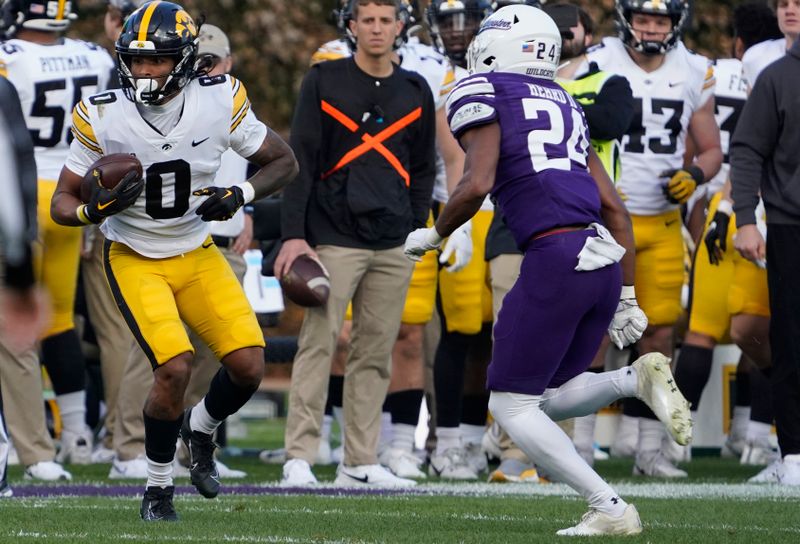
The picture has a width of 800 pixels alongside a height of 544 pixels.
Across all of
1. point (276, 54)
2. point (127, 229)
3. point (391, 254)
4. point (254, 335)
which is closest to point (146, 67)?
point (127, 229)

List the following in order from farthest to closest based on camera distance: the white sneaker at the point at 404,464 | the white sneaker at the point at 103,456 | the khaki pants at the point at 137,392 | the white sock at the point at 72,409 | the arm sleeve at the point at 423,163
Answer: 1. the white sneaker at the point at 103,456
2. the white sock at the point at 72,409
3. the white sneaker at the point at 404,464
4. the khaki pants at the point at 137,392
5. the arm sleeve at the point at 423,163

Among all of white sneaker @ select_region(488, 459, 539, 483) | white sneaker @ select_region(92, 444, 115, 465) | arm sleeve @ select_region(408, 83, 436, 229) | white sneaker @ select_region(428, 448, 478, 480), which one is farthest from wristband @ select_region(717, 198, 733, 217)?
white sneaker @ select_region(92, 444, 115, 465)

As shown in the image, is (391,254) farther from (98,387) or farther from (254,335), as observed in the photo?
(98,387)

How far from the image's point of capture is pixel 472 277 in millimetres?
9141

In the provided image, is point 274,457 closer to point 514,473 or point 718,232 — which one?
point 514,473

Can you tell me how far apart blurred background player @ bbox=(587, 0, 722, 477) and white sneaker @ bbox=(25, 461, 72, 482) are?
298cm

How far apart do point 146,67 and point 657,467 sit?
12.4ft

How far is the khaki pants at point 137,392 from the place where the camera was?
8.83 metres

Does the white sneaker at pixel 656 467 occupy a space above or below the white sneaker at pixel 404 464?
A: above

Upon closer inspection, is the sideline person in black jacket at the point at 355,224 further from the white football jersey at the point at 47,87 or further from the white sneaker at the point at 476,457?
the white football jersey at the point at 47,87

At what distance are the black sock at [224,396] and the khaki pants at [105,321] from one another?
2.71 meters

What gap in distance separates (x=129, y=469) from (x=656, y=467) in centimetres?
272

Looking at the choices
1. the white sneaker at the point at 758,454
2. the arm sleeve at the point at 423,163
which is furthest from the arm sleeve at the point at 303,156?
the white sneaker at the point at 758,454

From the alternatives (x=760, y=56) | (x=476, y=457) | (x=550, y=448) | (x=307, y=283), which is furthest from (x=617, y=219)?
(x=760, y=56)
